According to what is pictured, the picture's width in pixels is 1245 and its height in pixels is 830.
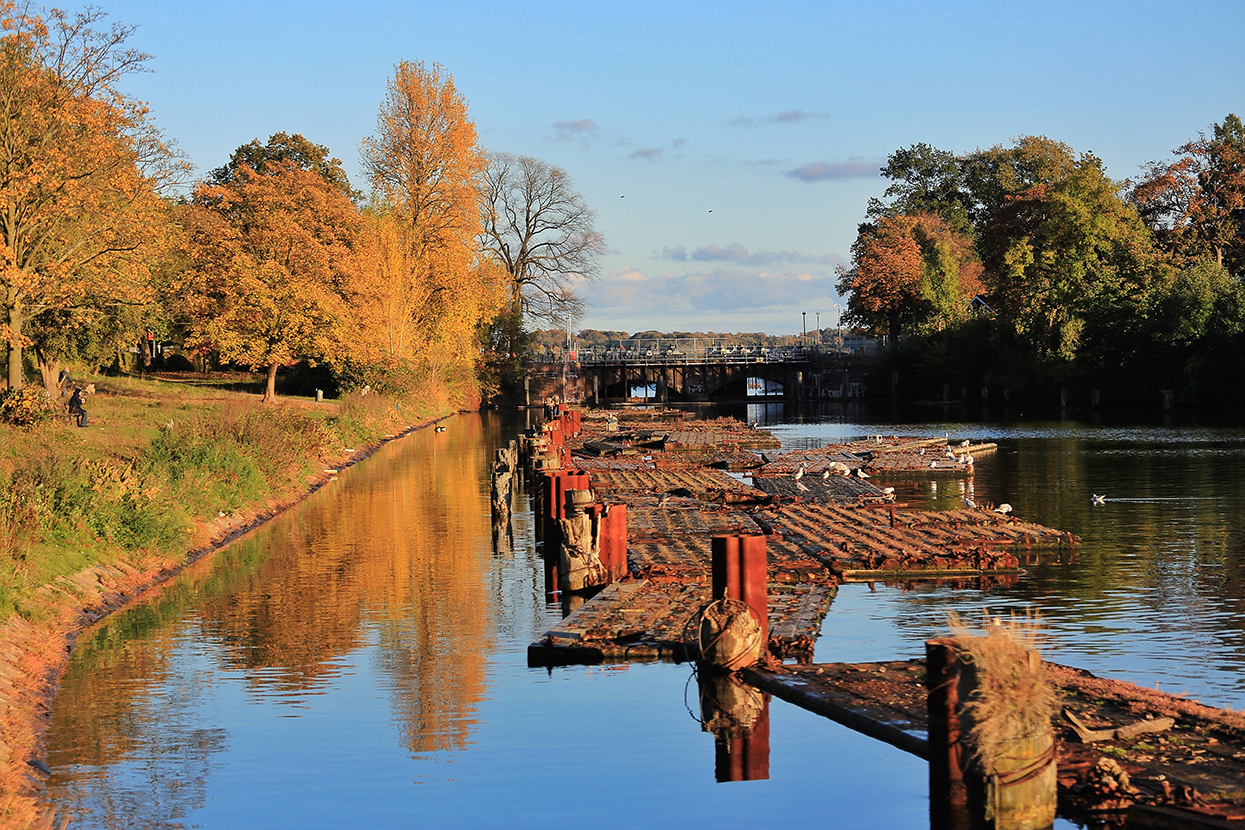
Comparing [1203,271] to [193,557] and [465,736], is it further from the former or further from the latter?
[465,736]

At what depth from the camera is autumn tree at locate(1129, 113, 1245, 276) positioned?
3346 inches

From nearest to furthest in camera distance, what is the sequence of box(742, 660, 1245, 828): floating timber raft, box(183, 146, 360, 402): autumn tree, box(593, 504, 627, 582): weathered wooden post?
box(742, 660, 1245, 828): floating timber raft, box(593, 504, 627, 582): weathered wooden post, box(183, 146, 360, 402): autumn tree

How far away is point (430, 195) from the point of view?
7219cm

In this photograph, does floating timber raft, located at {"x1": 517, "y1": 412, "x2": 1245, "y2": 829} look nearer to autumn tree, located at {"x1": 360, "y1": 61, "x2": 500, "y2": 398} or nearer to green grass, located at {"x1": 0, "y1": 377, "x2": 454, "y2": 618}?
green grass, located at {"x1": 0, "y1": 377, "x2": 454, "y2": 618}

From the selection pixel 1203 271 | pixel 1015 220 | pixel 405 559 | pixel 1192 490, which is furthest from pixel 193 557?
pixel 1015 220

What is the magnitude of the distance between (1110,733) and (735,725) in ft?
11.4

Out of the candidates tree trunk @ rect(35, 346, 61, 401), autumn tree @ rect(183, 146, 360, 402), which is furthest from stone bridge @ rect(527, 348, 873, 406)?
tree trunk @ rect(35, 346, 61, 401)

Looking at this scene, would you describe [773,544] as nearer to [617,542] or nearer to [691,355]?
[617,542]

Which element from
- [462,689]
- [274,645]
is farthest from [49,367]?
[462,689]

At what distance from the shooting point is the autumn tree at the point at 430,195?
233 ft

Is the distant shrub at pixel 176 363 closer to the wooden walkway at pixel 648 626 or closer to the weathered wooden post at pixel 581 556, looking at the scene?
the weathered wooden post at pixel 581 556

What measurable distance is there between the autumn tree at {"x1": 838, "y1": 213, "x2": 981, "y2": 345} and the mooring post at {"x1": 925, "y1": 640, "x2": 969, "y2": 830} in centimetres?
9673

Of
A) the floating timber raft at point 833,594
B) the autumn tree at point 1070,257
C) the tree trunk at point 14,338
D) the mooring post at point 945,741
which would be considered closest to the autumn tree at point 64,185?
the tree trunk at point 14,338

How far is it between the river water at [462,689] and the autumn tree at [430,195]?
46325 mm
